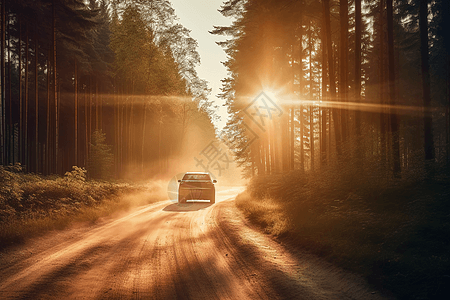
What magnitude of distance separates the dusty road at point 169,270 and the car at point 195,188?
9.57 metres

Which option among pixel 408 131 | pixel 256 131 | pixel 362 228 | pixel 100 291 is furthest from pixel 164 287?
pixel 256 131

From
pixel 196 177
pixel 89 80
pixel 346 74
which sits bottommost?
pixel 196 177

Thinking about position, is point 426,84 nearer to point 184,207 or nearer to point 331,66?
point 331,66

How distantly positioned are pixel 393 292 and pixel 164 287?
3431 millimetres

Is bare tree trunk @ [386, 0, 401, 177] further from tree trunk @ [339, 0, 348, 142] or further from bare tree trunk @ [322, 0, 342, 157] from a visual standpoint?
bare tree trunk @ [322, 0, 342, 157]

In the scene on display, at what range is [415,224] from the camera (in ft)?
21.8

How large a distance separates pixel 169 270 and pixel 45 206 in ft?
28.8

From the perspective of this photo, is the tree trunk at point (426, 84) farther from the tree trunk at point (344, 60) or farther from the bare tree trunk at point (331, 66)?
the bare tree trunk at point (331, 66)

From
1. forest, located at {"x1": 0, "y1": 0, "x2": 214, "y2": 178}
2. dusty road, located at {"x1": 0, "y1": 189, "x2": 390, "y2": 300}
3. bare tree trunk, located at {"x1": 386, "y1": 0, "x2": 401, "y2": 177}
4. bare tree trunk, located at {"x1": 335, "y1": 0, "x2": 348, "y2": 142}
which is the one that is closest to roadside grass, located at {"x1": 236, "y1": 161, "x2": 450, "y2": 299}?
dusty road, located at {"x1": 0, "y1": 189, "x2": 390, "y2": 300}

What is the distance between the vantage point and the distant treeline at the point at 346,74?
48.0 feet

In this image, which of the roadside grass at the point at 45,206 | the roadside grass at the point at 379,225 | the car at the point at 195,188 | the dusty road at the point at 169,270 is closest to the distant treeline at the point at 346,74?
the roadside grass at the point at 379,225

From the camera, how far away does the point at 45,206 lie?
1241 centimetres

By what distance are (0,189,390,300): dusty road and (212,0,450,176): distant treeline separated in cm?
721

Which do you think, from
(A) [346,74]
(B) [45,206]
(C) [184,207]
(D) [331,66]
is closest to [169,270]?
(B) [45,206]
